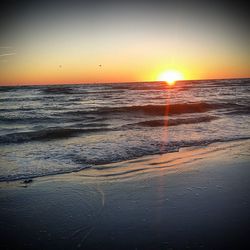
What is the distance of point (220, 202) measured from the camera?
176 inches

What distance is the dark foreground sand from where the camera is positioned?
3484 millimetres

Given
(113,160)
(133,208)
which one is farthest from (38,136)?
(133,208)

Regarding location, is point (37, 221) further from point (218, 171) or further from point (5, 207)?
point (218, 171)

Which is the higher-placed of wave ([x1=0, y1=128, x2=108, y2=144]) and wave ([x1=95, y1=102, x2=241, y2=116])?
wave ([x1=95, y1=102, x2=241, y2=116])

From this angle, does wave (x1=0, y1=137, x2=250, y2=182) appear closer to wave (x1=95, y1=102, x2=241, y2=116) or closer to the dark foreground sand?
the dark foreground sand

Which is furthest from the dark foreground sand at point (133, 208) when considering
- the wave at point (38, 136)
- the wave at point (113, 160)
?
the wave at point (38, 136)

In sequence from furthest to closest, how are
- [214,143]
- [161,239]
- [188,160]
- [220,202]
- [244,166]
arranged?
[214,143], [188,160], [244,166], [220,202], [161,239]

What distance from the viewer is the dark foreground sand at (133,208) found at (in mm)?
3484

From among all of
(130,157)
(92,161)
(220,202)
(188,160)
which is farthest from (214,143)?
(220,202)

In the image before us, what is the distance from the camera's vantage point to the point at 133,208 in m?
4.36

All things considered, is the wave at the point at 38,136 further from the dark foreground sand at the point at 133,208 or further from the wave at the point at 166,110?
the wave at the point at 166,110

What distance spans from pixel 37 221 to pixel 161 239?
1808 millimetres

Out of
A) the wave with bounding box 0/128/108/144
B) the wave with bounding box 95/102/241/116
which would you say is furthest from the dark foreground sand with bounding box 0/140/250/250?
the wave with bounding box 95/102/241/116

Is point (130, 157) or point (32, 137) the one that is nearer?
point (130, 157)
